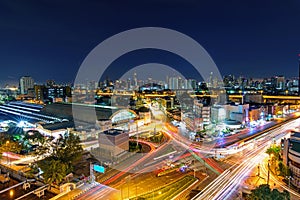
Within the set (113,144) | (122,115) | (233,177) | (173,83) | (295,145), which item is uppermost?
(173,83)

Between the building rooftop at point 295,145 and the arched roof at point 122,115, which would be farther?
the arched roof at point 122,115

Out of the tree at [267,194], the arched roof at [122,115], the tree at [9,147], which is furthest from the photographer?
the arched roof at [122,115]

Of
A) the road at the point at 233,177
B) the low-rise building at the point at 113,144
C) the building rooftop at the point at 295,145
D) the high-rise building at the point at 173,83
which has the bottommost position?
the road at the point at 233,177

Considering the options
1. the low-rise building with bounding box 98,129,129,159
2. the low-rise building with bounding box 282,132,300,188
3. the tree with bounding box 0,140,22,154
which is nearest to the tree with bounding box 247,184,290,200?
the low-rise building with bounding box 282,132,300,188

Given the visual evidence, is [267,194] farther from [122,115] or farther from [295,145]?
[122,115]

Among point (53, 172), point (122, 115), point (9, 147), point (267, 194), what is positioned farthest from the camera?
point (122, 115)

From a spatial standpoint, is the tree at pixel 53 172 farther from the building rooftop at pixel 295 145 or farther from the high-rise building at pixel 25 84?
the high-rise building at pixel 25 84

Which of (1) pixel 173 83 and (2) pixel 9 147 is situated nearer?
(2) pixel 9 147

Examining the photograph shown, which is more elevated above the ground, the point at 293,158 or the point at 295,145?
the point at 295,145

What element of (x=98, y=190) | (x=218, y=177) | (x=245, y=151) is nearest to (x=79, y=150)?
(x=98, y=190)

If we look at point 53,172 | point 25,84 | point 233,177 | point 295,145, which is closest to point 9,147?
point 53,172

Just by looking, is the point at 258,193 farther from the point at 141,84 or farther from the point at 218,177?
the point at 141,84

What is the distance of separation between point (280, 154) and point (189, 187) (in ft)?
15.2

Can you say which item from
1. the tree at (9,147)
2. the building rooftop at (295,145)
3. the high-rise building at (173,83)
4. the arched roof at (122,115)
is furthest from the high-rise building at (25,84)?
the building rooftop at (295,145)
